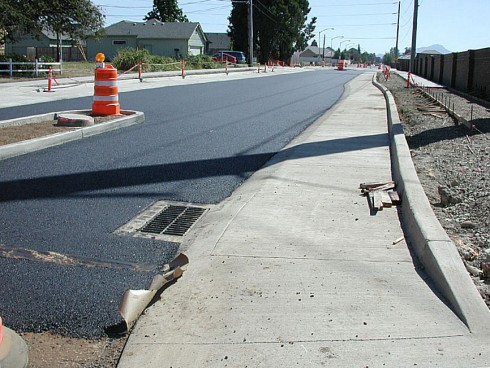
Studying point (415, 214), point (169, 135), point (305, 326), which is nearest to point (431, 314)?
point (305, 326)

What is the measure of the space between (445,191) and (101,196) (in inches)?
154

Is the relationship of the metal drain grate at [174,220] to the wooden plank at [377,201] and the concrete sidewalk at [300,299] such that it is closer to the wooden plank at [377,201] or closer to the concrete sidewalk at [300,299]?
the concrete sidewalk at [300,299]

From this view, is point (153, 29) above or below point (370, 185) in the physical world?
above

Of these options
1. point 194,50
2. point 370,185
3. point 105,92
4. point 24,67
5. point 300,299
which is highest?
point 194,50

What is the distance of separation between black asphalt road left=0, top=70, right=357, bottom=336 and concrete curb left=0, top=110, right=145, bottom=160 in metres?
0.16

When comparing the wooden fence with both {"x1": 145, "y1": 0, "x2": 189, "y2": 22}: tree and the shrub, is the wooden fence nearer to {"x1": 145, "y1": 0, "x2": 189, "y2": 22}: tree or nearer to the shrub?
the shrub

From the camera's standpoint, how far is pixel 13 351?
3.24 meters

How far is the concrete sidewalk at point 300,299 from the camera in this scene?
3.41 m

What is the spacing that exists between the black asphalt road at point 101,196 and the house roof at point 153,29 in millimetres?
70849

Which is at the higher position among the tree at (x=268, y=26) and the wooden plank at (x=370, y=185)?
the tree at (x=268, y=26)

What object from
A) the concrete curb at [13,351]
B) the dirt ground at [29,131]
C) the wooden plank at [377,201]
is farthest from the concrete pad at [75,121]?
the concrete curb at [13,351]

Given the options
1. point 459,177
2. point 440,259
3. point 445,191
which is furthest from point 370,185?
point 440,259

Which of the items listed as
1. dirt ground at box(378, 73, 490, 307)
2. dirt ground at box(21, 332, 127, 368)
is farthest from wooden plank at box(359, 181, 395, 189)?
dirt ground at box(21, 332, 127, 368)

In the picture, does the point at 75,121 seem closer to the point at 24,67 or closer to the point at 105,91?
the point at 105,91
